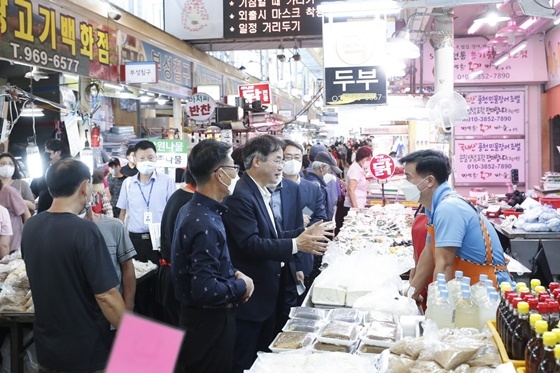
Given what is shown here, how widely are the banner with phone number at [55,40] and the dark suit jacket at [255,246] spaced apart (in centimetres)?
477

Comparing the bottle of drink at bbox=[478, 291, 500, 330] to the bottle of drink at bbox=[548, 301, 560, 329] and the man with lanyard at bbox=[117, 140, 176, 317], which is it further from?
the man with lanyard at bbox=[117, 140, 176, 317]

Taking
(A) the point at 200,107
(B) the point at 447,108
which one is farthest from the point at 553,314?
(A) the point at 200,107

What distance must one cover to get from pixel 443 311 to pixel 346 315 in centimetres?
71

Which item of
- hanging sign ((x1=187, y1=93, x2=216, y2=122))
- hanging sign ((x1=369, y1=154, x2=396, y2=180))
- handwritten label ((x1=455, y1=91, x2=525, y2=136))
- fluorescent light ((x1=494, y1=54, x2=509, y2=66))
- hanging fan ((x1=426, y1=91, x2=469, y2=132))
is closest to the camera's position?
hanging fan ((x1=426, y1=91, x2=469, y2=132))

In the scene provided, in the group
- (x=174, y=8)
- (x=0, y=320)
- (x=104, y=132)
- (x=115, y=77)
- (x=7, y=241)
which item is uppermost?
(x=174, y=8)

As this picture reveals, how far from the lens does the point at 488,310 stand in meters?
2.76

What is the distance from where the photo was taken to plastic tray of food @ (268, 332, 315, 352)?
9.57 ft

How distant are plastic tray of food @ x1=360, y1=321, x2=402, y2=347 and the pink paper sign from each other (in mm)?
2074

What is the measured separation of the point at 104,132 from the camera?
1228cm

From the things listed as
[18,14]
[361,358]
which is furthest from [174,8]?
[361,358]

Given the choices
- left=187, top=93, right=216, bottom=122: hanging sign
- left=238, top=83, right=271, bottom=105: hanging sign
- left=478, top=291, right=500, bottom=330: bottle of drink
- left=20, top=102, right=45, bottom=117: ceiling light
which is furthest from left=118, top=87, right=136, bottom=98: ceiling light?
left=478, top=291, right=500, bottom=330: bottle of drink

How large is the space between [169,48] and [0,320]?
888 centimetres

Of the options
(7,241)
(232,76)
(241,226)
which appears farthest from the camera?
(232,76)

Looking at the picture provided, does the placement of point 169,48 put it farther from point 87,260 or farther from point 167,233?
point 87,260
